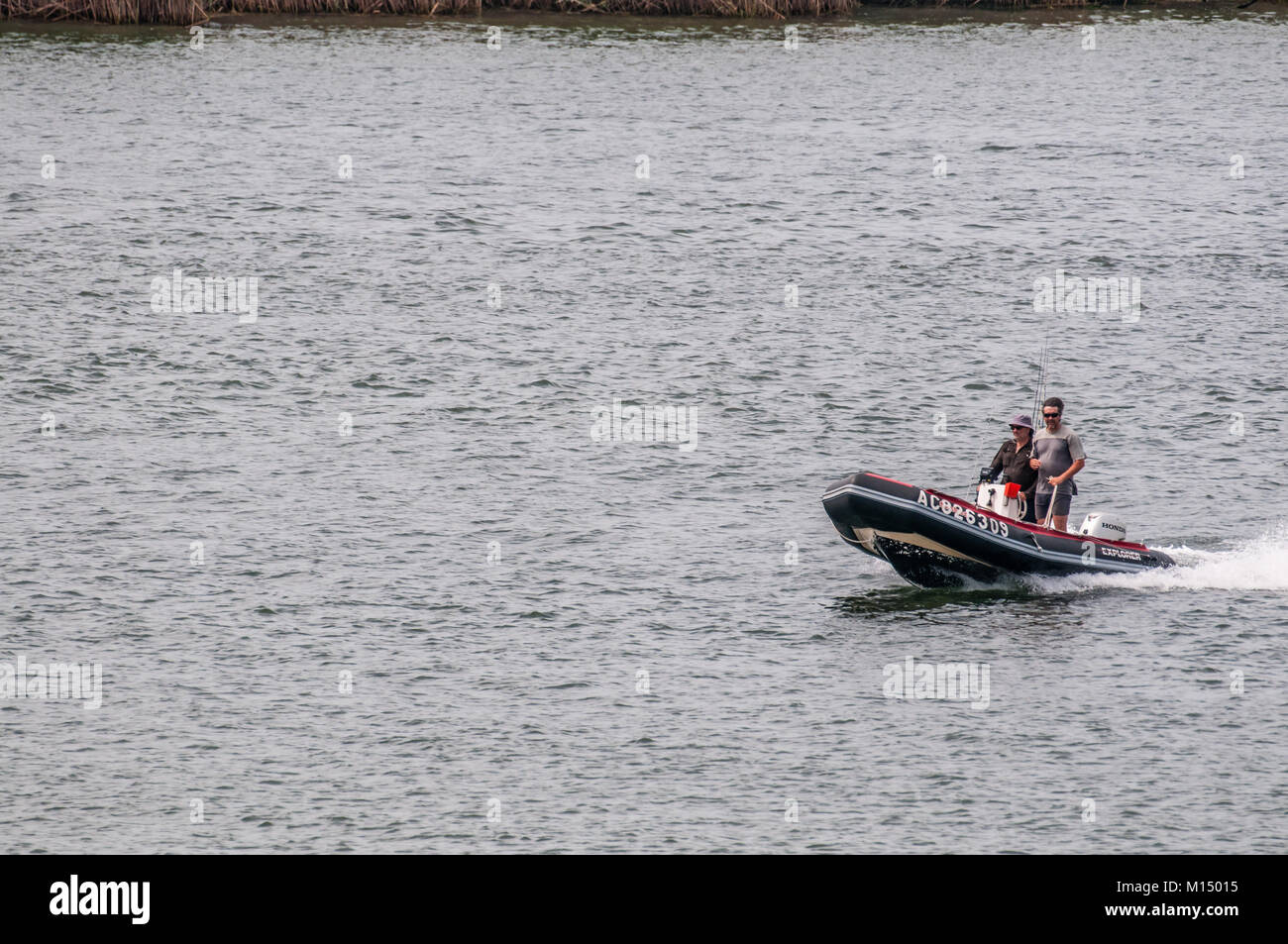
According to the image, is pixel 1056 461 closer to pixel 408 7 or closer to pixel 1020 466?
pixel 1020 466

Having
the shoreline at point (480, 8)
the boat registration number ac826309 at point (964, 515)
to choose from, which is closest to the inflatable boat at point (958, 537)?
the boat registration number ac826309 at point (964, 515)

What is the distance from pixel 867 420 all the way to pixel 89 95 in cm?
2757

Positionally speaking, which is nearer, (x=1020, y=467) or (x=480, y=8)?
(x=1020, y=467)

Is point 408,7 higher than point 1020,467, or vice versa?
point 408,7

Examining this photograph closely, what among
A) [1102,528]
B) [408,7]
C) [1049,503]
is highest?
[408,7]

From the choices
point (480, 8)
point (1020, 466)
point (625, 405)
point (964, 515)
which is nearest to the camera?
point (964, 515)

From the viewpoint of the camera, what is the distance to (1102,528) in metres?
24.0

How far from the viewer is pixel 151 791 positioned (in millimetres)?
19047

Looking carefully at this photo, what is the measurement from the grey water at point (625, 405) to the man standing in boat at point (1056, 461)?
104cm

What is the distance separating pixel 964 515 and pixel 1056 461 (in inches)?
54.5

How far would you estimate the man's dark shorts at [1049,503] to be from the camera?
2389cm

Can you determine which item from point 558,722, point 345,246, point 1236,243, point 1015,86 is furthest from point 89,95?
point 558,722

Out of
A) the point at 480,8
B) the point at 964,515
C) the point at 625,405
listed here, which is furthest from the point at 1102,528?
the point at 480,8

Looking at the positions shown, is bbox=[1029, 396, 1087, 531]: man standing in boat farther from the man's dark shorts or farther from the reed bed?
the reed bed
